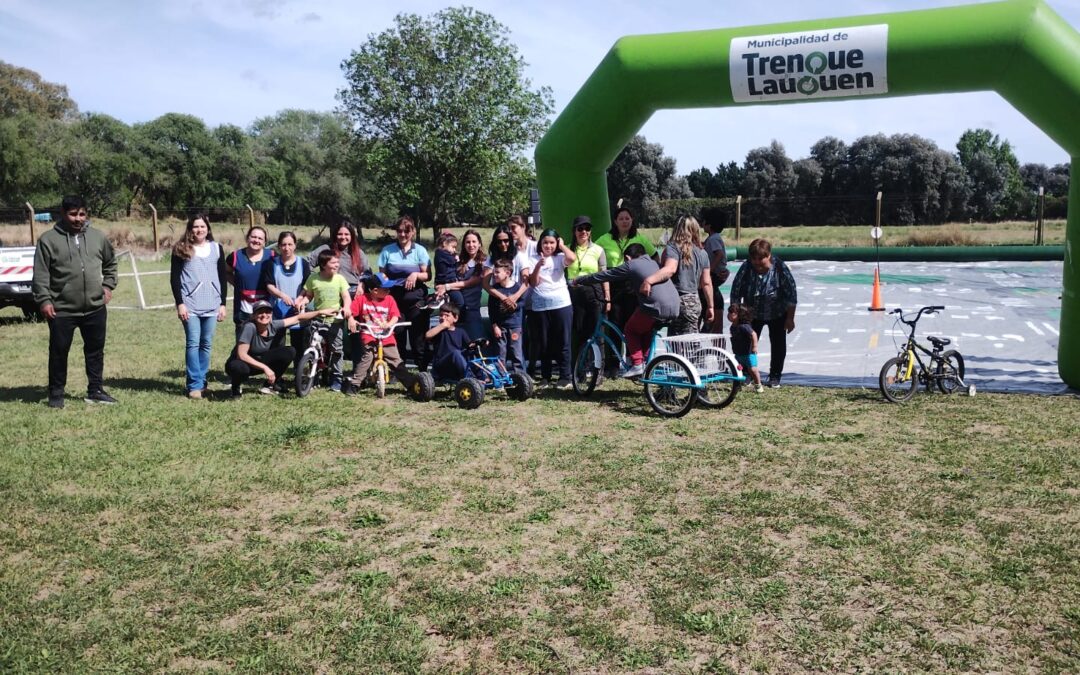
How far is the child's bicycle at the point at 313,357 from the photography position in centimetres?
838

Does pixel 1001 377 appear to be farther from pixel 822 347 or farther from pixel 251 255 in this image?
pixel 251 255

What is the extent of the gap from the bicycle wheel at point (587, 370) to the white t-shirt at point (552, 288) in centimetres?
55

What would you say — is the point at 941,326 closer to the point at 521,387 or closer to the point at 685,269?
the point at 685,269

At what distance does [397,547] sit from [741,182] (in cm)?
5319

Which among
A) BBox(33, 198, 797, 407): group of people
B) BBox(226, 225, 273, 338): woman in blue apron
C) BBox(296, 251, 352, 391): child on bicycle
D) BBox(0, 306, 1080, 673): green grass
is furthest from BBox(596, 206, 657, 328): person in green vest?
BBox(226, 225, 273, 338): woman in blue apron

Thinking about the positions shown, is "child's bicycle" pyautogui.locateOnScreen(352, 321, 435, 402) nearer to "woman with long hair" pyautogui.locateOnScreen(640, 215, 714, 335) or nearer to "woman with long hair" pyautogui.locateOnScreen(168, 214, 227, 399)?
"woman with long hair" pyautogui.locateOnScreen(168, 214, 227, 399)

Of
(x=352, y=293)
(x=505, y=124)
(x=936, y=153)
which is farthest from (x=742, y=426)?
(x=936, y=153)

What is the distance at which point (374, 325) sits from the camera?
28.0 ft

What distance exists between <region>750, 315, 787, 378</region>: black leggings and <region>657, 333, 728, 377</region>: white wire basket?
3.88ft

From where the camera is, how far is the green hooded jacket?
781cm

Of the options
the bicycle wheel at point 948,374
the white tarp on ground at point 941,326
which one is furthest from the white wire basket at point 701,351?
the bicycle wheel at point 948,374

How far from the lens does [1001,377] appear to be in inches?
363

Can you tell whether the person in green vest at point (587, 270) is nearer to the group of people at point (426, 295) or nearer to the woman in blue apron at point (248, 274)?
the group of people at point (426, 295)

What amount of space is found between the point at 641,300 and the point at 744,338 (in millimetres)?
1179
